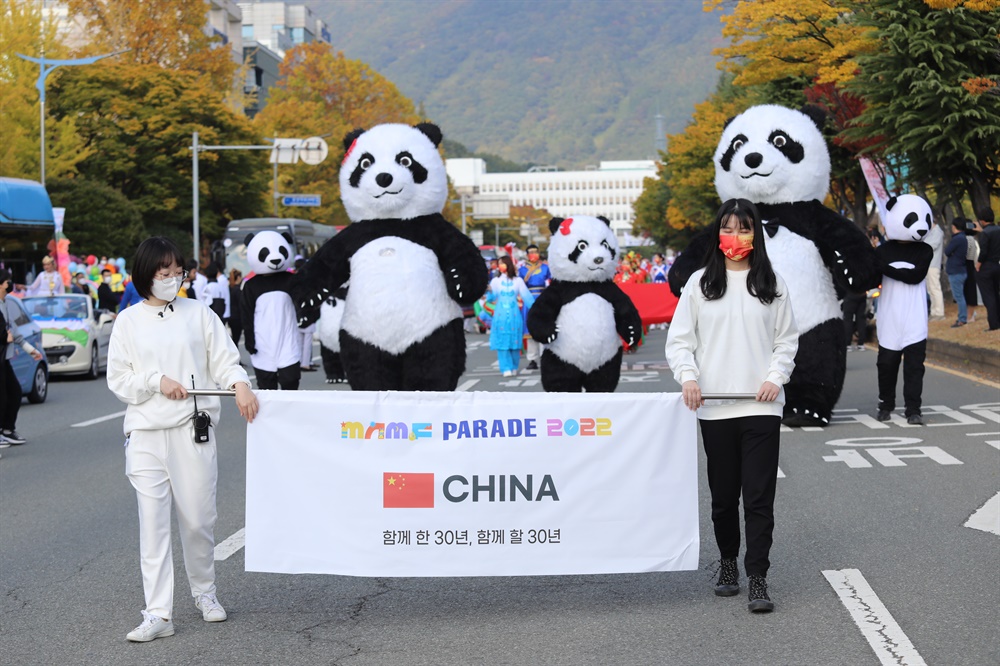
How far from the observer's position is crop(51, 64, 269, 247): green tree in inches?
2028

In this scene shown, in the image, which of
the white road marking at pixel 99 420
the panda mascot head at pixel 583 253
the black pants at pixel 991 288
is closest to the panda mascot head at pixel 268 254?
the panda mascot head at pixel 583 253

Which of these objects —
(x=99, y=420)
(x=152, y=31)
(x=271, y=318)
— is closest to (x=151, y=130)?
(x=152, y=31)

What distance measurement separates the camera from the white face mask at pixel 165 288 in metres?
5.65

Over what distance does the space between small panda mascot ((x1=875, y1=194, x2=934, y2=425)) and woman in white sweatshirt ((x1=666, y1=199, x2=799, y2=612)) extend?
6.03 metres

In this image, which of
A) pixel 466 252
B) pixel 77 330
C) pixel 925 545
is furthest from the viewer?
pixel 77 330

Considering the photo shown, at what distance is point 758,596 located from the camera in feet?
19.2

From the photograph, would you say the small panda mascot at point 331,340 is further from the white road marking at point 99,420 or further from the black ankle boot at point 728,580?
the black ankle boot at point 728,580

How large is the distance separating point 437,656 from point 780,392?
1839mm

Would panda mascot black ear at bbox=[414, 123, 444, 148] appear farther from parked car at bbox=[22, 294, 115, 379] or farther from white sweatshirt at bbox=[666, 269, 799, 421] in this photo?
parked car at bbox=[22, 294, 115, 379]

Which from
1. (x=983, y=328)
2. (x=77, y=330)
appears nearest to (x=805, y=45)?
(x=983, y=328)

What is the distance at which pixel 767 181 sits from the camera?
449 inches

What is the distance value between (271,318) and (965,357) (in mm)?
10513

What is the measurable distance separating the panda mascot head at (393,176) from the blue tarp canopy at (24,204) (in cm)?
1845

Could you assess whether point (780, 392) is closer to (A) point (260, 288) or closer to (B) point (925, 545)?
(B) point (925, 545)
